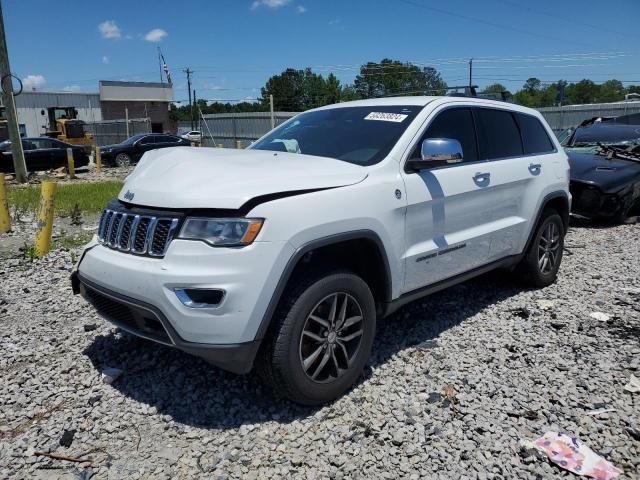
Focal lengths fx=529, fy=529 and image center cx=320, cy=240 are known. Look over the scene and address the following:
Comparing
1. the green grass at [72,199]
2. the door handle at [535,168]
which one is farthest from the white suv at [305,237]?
the green grass at [72,199]

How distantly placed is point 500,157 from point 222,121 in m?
28.3

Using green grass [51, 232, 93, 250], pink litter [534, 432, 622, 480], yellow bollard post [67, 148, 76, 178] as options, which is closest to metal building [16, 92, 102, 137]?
yellow bollard post [67, 148, 76, 178]

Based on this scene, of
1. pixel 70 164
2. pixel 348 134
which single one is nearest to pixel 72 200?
pixel 70 164

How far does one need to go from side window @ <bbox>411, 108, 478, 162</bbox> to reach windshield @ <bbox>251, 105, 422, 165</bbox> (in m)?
0.18

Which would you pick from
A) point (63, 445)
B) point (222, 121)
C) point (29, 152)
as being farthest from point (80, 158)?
point (63, 445)

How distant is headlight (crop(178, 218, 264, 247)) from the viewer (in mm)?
2682

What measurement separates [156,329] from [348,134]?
1.93 m

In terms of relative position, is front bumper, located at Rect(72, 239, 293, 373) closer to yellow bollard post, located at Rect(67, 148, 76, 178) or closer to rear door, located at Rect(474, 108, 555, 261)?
rear door, located at Rect(474, 108, 555, 261)

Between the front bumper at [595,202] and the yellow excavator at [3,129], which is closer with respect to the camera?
the front bumper at [595,202]

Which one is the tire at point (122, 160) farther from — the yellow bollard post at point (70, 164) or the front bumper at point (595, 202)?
the front bumper at point (595, 202)

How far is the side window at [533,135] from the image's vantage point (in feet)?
16.0

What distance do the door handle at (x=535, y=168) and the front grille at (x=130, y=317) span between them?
3471mm

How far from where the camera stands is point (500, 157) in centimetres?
446

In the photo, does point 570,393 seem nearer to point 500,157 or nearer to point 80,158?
point 500,157
